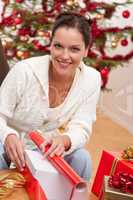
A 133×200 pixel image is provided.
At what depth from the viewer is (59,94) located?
167cm

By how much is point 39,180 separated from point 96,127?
2367 mm

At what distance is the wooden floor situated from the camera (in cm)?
297

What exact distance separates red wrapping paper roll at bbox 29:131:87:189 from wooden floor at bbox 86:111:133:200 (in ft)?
4.06

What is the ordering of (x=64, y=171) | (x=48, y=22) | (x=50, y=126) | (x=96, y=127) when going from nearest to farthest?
(x=64, y=171)
(x=50, y=126)
(x=48, y=22)
(x=96, y=127)

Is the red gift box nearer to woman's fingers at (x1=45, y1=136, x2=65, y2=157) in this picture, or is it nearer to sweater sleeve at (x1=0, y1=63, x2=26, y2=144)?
woman's fingers at (x1=45, y1=136, x2=65, y2=157)

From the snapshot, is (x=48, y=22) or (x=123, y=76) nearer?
(x=48, y=22)

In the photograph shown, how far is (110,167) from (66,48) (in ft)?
1.91

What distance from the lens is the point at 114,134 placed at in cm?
346

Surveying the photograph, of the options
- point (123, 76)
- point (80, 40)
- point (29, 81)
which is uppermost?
point (80, 40)

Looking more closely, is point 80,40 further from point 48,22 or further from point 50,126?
point 48,22

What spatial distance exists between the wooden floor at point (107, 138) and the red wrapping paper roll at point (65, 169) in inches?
48.7

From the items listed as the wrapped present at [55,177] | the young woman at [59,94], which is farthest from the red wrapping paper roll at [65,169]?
the young woman at [59,94]

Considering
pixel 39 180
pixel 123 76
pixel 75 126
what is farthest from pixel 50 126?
pixel 123 76

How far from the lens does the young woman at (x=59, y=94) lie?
5.11 feet
